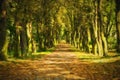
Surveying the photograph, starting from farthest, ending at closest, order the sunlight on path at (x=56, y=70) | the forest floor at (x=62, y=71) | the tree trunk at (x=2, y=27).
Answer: the tree trunk at (x=2, y=27) < the sunlight on path at (x=56, y=70) < the forest floor at (x=62, y=71)

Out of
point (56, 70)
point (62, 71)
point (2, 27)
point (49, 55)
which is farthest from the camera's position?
point (49, 55)

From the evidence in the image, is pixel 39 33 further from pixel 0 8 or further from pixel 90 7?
pixel 0 8

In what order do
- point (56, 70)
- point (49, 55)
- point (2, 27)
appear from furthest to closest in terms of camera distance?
point (49, 55)
point (2, 27)
point (56, 70)

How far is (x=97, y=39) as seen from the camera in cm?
3541

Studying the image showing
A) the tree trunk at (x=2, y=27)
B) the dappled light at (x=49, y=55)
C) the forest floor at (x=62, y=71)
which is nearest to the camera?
the forest floor at (x=62, y=71)

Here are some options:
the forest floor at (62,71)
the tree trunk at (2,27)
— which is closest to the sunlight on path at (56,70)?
the forest floor at (62,71)

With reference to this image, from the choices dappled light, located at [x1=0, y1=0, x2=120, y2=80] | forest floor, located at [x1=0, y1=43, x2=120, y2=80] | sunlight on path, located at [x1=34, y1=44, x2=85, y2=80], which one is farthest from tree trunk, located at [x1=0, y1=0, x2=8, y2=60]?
sunlight on path, located at [x1=34, y1=44, x2=85, y2=80]

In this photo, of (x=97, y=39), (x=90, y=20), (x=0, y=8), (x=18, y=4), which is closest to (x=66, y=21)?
(x=90, y=20)

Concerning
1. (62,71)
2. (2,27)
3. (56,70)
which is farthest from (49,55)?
(62,71)

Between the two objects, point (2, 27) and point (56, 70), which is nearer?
point (56, 70)

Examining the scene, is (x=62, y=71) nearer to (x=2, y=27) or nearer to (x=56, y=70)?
(x=56, y=70)

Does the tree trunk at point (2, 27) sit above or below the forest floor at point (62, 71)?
above

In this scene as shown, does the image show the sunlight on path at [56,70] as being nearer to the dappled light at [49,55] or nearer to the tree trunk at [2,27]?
the dappled light at [49,55]

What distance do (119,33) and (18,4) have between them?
11.5 meters
